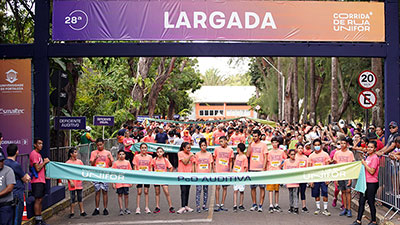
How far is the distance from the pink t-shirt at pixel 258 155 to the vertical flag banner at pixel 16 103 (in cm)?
535

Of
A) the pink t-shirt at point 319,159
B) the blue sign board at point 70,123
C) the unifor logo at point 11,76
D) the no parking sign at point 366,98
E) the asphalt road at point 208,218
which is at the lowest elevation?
the asphalt road at point 208,218

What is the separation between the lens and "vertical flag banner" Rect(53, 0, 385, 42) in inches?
497

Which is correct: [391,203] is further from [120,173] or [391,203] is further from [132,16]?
[132,16]

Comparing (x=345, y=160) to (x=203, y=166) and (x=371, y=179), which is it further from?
(x=203, y=166)

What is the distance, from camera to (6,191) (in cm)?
768

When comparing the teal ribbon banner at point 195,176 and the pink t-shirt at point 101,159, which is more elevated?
the pink t-shirt at point 101,159

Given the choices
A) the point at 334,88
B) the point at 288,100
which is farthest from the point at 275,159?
Answer: the point at 288,100

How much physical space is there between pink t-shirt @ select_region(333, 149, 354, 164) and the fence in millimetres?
608

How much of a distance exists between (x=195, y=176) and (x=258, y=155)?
6.74 feet

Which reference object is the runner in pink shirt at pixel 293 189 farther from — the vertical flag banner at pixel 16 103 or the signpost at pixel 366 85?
the vertical flag banner at pixel 16 103

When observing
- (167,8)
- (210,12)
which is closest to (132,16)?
(167,8)

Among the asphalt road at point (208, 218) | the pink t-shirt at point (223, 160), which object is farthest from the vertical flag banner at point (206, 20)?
the asphalt road at point (208, 218)

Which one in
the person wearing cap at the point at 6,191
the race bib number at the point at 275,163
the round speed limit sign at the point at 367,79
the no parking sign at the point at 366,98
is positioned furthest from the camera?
the no parking sign at the point at 366,98

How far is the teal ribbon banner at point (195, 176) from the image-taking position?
11016mm
